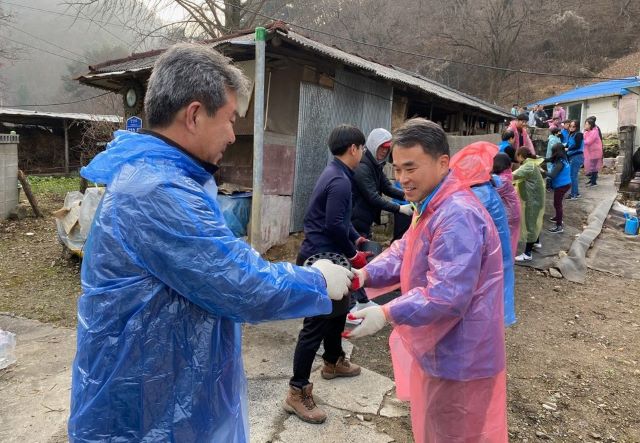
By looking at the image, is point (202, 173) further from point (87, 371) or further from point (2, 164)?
point (2, 164)

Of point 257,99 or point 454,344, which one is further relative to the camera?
point 257,99

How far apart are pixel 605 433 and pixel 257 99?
451 centimetres

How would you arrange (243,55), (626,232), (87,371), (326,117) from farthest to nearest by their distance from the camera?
(626,232)
(326,117)
(243,55)
(87,371)

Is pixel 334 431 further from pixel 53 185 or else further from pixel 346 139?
pixel 53 185

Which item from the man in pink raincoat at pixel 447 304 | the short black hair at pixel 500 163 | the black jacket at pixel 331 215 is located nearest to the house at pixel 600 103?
the short black hair at pixel 500 163

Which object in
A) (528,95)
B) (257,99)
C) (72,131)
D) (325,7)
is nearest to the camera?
(257,99)

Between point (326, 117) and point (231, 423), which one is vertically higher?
point (326, 117)

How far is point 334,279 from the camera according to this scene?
4.70ft

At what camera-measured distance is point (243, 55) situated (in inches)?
243

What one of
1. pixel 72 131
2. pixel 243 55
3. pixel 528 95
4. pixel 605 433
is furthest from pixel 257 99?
pixel 528 95

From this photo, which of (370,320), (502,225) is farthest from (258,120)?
(370,320)

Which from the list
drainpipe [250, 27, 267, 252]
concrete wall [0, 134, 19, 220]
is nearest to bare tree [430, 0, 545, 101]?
drainpipe [250, 27, 267, 252]

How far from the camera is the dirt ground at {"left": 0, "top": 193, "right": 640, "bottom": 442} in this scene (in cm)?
297

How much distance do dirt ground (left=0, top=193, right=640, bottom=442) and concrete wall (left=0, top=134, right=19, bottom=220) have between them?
194 centimetres
